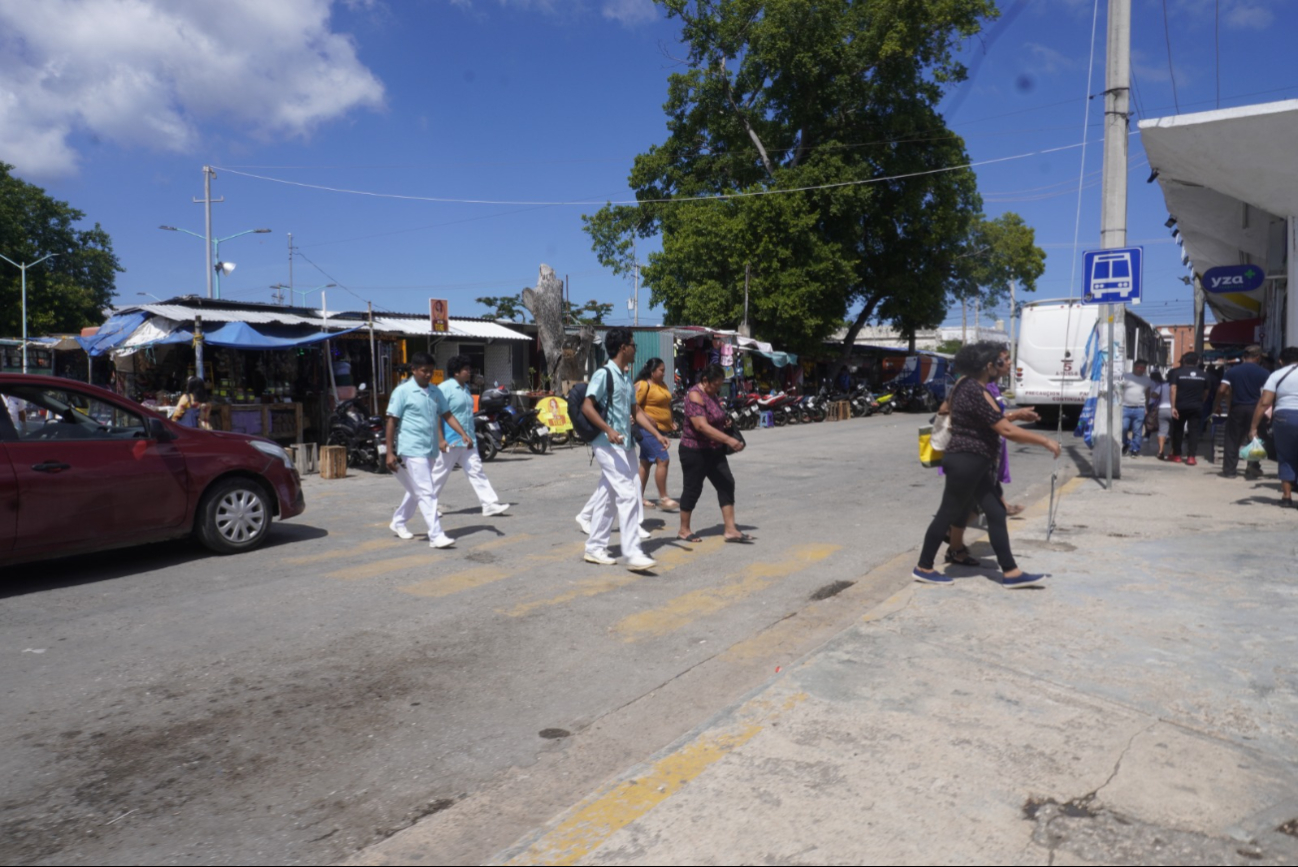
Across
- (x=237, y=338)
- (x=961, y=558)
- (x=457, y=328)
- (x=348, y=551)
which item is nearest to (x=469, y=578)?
(x=348, y=551)

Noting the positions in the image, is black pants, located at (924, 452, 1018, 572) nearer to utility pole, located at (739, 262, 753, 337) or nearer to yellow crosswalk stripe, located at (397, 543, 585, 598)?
yellow crosswalk stripe, located at (397, 543, 585, 598)

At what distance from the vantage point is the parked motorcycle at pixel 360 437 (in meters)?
14.5

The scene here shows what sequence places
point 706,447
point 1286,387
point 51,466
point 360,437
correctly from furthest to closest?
1. point 360,437
2. point 1286,387
3. point 706,447
4. point 51,466

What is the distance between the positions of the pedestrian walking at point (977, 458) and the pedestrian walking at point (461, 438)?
4652 mm

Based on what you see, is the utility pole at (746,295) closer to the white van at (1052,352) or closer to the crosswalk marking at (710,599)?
the white van at (1052,352)

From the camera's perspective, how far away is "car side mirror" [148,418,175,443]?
7191mm

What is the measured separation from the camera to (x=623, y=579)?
22.1 ft

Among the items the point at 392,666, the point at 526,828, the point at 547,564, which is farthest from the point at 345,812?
the point at 547,564

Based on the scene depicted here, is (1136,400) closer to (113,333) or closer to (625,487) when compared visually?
(625,487)

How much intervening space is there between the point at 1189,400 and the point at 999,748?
1212 cm

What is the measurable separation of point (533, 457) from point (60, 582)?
34.1 ft

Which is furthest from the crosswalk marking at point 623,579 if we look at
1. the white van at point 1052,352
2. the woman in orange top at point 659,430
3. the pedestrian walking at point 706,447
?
the white van at point 1052,352

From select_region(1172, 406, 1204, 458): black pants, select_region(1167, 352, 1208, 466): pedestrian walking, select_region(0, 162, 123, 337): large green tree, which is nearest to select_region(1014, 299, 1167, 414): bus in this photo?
select_region(1172, 406, 1204, 458): black pants

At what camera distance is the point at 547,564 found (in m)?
7.27
